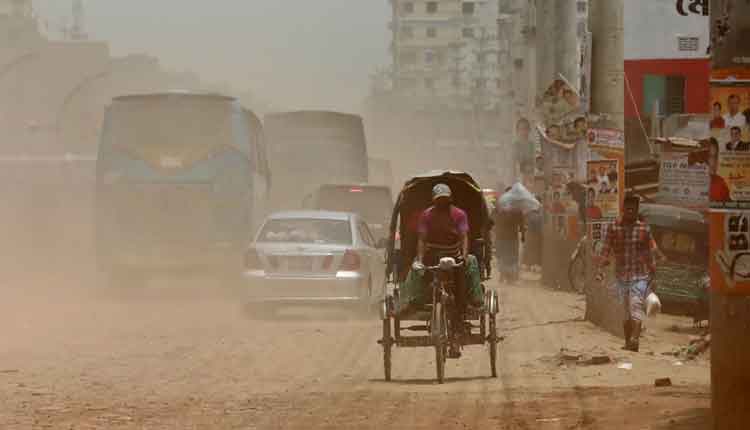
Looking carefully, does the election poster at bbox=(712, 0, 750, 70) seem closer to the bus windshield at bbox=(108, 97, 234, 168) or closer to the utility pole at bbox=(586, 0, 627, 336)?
the utility pole at bbox=(586, 0, 627, 336)

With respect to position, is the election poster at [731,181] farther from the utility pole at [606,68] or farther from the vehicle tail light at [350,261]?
the vehicle tail light at [350,261]

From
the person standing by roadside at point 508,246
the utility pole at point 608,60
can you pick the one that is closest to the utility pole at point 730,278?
the utility pole at point 608,60

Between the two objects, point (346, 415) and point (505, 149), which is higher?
point (346, 415)

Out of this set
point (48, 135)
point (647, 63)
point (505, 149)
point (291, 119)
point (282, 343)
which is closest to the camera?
point (282, 343)

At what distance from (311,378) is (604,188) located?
675cm

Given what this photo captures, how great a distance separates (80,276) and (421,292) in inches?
1013

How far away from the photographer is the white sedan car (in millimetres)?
25109

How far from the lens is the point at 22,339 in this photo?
22062mm

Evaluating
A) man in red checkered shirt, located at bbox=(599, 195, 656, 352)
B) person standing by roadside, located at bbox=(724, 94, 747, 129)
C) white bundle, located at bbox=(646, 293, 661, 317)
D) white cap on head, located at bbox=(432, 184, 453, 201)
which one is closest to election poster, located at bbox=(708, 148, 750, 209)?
person standing by roadside, located at bbox=(724, 94, 747, 129)

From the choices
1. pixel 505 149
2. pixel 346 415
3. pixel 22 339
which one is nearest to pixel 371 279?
pixel 22 339

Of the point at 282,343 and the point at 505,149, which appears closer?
the point at 282,343

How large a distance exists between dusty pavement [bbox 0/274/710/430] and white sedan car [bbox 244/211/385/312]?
0.41 m

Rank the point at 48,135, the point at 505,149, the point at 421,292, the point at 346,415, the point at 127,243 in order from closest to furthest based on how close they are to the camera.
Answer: the point at 346,415 → the point at 421,292 → the point at 127,243 → the point at 48,135 → the point at 505,149

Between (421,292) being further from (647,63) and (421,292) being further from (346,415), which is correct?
(647,63)
